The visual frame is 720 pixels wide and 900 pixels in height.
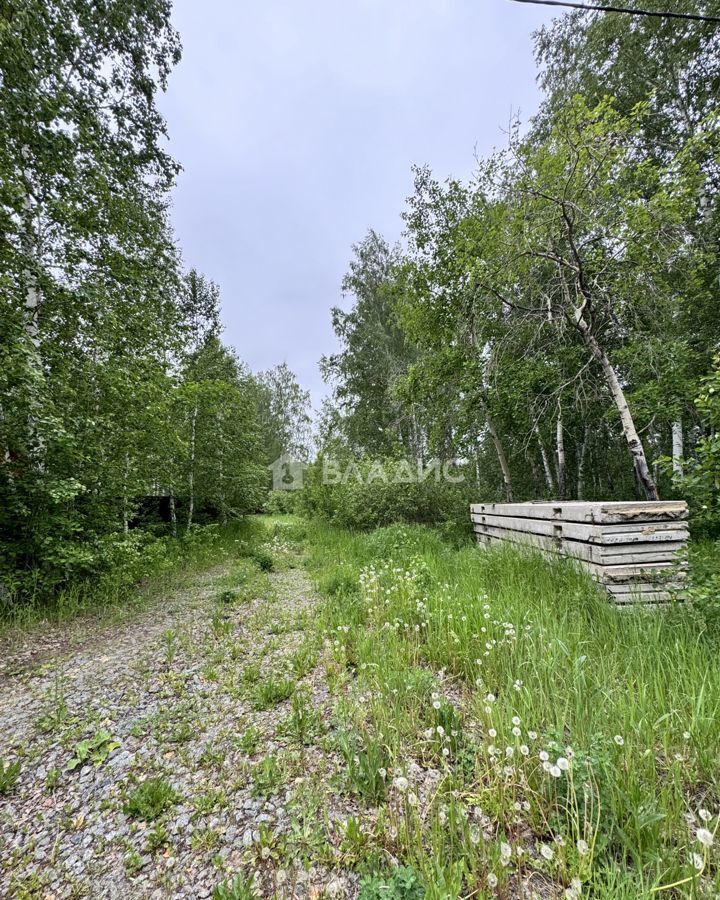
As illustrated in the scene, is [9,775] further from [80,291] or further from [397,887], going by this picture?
[80,291]

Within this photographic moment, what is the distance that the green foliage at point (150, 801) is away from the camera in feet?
5.17

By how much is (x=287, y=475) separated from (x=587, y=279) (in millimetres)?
15099

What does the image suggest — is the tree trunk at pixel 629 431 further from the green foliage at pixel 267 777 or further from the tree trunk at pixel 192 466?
the tree trunk at pixel 192 466

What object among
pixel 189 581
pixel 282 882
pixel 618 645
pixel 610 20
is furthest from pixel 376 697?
pixel 610 20

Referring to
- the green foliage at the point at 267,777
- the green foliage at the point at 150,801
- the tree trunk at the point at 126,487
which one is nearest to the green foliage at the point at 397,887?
the green foliage at the point at 267,777

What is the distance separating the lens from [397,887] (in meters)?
1.07

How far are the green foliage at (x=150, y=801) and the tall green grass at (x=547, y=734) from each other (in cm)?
91

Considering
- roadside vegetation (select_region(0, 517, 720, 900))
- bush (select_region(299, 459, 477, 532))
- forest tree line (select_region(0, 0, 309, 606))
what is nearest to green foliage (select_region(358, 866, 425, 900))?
roadside vegetation (select_region(0, 517, 720, 900))

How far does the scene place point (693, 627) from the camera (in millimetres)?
2324

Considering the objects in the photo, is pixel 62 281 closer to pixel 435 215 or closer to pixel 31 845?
pixel 31 845

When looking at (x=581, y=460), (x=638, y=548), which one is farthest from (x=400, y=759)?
(x=581, y=460)

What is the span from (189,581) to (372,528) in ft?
14.8

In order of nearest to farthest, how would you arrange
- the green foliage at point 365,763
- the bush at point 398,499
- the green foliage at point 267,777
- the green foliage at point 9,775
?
the green foliage at point 365,763
the green foliage at point 267,777
the green foliage at point 9,775
the bush at point 398,499

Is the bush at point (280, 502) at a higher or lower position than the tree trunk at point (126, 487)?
lower
